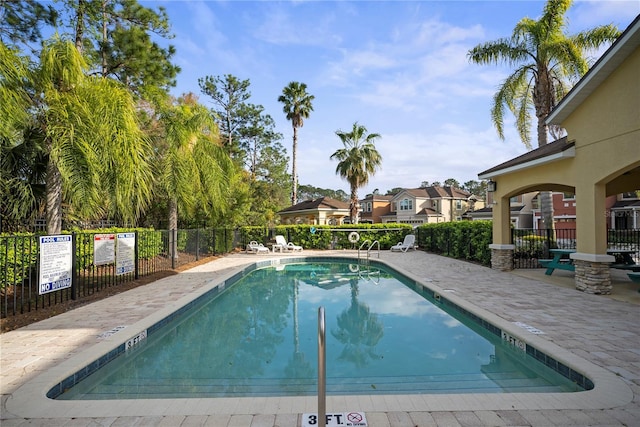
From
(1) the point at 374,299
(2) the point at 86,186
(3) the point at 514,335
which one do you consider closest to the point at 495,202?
(1) the point at 374,299

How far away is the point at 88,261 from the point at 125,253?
1206mm

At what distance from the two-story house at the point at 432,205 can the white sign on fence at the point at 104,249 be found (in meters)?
35.2

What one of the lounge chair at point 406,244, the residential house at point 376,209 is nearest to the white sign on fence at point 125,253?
the lounge chair at point 406,244

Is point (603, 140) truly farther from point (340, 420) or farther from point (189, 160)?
point (189, 160)

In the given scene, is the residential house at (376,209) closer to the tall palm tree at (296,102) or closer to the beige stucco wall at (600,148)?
the tall palm tree at (296,102)

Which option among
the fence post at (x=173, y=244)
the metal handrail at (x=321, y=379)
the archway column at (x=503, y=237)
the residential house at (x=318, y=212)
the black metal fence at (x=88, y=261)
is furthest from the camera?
the residential house at (x=318, y=212)

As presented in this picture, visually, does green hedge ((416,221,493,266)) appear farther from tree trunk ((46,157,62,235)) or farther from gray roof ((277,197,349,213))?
gray roof ((277,197,349,213))

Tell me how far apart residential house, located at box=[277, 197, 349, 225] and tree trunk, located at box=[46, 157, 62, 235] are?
27.0m

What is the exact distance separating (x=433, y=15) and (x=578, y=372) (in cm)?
960

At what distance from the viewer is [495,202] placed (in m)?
11.4

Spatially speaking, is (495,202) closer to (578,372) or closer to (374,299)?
(374,299)

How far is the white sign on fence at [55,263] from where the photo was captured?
19.7ft

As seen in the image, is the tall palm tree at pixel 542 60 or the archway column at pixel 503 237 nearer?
the archway column at pixel 503 237

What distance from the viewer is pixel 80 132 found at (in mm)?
7117
